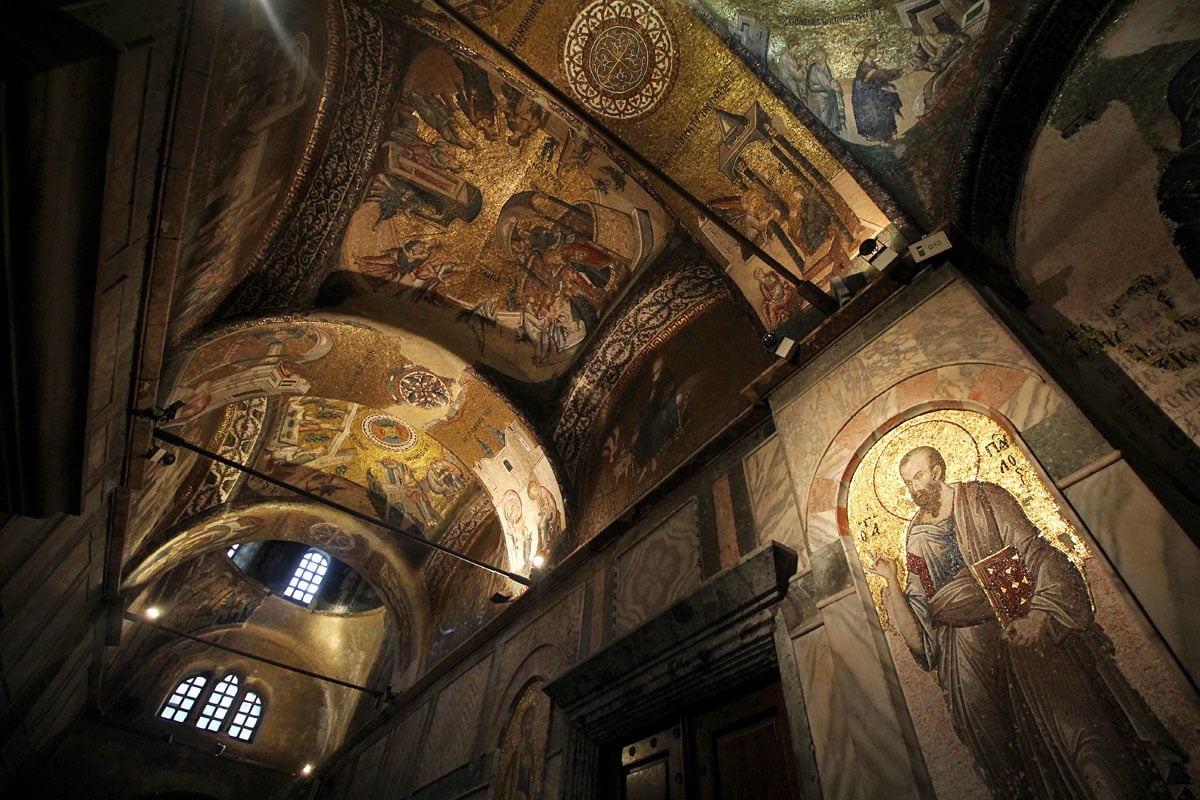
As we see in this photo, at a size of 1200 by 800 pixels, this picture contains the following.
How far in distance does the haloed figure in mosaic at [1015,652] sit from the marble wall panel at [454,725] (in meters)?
5.51

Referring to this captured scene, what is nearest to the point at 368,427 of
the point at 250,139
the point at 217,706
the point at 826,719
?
the point at 250,139

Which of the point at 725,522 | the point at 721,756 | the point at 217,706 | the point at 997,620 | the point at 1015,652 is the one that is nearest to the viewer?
the point at 1015,652

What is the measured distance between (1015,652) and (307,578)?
19.0m

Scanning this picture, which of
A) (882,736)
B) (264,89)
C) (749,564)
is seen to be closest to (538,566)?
(749,564)

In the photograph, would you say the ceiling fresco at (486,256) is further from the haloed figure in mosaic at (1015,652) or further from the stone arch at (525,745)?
the haloed figure in mosaic at (1015,652)

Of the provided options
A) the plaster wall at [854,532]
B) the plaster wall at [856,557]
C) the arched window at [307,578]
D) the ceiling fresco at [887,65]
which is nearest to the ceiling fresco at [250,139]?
the ceiling fresco at [887,65]

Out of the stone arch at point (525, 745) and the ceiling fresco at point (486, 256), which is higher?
the ceiling fresco at point (486, 256)

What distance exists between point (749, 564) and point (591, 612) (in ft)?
7.94

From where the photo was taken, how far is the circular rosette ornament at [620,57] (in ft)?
16.3

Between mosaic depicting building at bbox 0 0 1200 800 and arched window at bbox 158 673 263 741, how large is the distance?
6.22 metres

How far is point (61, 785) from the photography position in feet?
42.5

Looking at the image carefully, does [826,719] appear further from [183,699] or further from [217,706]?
[183,699]

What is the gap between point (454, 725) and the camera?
7227mm

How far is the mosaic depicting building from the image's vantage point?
8.23 ft
